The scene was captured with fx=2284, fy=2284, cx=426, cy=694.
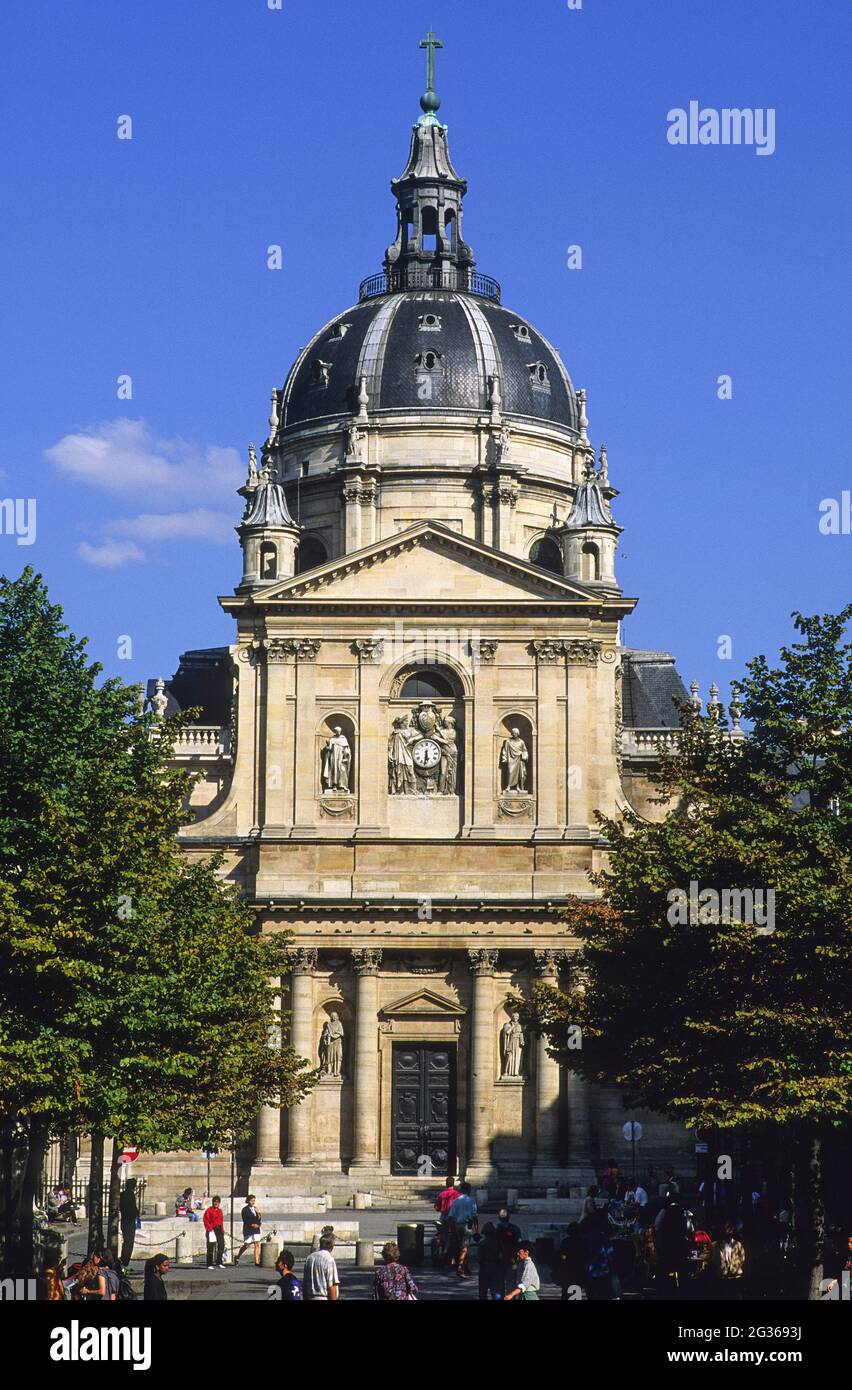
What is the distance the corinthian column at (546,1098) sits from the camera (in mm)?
67125

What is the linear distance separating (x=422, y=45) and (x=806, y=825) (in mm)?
61651

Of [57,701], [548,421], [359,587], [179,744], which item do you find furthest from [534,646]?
[57,701]

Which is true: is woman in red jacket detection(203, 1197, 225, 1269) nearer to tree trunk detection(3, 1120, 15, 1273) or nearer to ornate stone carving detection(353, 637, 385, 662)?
tree trunk detection(3, 1120, 15, 1273)

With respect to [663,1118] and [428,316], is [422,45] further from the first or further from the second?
[663,1118]

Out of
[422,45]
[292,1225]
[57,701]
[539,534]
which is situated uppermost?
[422,45]

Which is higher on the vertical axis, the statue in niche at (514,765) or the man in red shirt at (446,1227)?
the statue in niche at (514,765)

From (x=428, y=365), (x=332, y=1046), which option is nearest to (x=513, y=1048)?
(x=332, y=1046)

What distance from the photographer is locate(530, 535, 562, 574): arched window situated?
8319cm

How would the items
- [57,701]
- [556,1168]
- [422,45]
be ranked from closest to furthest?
[57,701] < [556,1168] < [422,45]

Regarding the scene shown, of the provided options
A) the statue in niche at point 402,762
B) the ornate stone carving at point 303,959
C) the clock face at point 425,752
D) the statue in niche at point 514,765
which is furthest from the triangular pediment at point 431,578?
the ornate stone carving at point 303,959

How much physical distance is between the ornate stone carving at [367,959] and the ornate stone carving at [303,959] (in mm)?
1249

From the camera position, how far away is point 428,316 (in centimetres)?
8600

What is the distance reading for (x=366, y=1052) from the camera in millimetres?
68625

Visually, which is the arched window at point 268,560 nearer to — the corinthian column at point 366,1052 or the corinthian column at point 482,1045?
the corinthian column at point 366,1052
